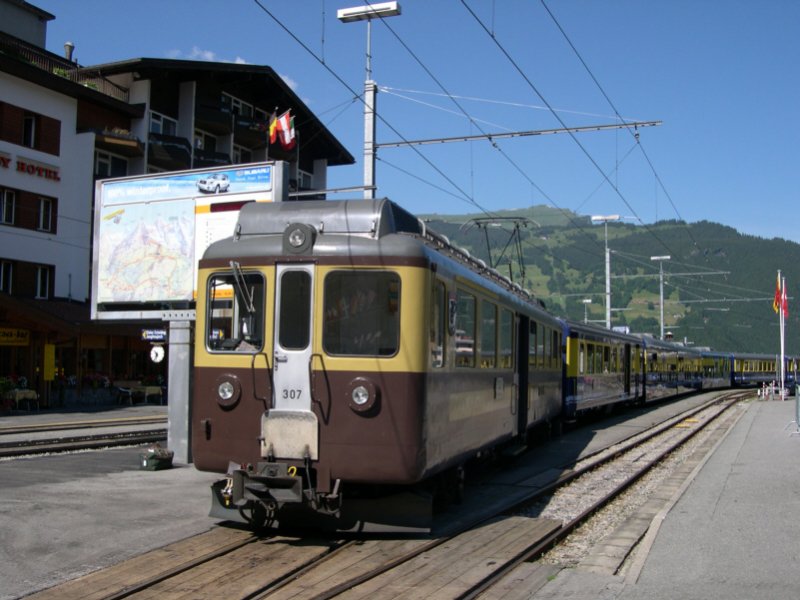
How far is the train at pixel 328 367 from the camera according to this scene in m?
7.61

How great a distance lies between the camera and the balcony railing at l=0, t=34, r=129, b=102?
118 feet

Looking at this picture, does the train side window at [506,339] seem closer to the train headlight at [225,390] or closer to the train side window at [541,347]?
the train side window at [541,347]

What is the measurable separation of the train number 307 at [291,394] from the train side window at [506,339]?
4.08m

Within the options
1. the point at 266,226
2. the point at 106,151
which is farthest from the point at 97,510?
the point at 106,151

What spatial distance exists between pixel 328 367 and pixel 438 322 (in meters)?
1.18

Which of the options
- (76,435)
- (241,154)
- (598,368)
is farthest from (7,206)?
(598,368)

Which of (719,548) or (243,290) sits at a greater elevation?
(243,290)

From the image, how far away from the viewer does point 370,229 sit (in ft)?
26.5

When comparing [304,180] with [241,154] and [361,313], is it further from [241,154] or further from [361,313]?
[361,313]

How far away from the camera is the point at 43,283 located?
1321 inches

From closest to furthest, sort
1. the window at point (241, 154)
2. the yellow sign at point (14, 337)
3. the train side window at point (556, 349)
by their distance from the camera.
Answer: the train side window at point (556, 349), the yellow sign at point (14, 337), the window at point (241, 154)

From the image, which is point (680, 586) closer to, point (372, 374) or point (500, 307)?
point (372, 374)

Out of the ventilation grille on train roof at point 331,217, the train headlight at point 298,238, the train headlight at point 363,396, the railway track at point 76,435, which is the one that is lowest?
the railway track at point 76,435

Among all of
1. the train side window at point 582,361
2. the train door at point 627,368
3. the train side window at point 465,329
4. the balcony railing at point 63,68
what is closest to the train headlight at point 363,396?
the train side window at point 465,329
